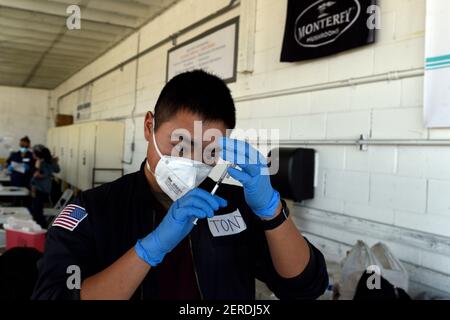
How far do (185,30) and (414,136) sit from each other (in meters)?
2.95

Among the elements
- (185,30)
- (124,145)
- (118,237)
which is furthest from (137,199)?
(124,145)

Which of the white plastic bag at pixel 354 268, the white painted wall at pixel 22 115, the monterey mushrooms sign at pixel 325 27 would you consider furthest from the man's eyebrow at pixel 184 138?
the white painted wall at pixel 22 115

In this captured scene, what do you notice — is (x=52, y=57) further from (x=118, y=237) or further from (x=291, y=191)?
(x=118, y=237)

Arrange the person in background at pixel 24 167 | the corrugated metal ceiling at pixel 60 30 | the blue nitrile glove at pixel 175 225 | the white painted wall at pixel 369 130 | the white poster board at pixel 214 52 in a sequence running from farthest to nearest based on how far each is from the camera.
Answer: the person in background at pixel 24 167 → the corrugated metal ceiling at pixel 60 30 → the white poster board at pixel 214 52 → the white painted wall at pixel 369 130 → the blue nitrile glove at pixel 175 225

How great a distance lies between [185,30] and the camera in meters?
4.16

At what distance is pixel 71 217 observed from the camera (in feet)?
3.13

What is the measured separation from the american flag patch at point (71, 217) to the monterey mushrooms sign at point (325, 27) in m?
1.82

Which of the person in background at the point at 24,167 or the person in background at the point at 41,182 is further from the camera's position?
the person in background at the point at 24,167

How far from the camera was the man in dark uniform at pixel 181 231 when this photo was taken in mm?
873

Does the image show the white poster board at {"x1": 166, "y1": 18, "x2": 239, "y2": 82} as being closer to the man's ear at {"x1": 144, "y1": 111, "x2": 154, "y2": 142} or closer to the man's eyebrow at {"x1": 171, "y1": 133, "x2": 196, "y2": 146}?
the man's ear at {"x1": 144, "y1": 111, "x2": 154, "y2": 142}

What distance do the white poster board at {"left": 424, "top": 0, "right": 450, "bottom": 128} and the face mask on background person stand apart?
125 cm

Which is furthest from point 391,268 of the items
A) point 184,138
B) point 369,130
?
point 184,138

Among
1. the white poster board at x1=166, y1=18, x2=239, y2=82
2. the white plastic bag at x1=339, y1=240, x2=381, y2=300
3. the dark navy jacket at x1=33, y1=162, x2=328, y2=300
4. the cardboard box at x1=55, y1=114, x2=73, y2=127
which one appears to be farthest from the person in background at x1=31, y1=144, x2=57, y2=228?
the dark navy jacket at x1=33, y1=162, x2=328, y2=300

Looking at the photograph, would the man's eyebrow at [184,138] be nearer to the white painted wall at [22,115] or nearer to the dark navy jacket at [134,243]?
the dark navy jacket at [134,243]
